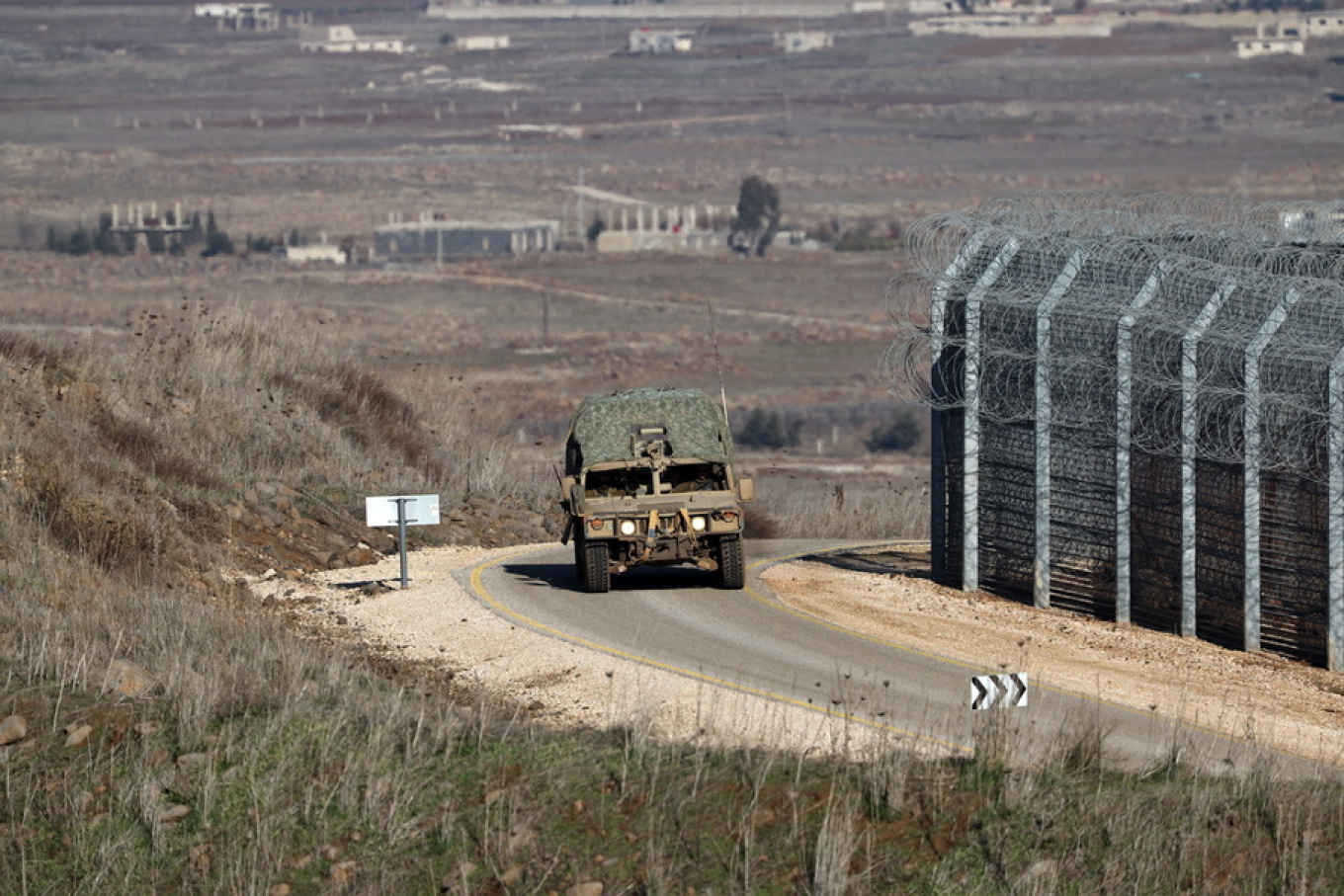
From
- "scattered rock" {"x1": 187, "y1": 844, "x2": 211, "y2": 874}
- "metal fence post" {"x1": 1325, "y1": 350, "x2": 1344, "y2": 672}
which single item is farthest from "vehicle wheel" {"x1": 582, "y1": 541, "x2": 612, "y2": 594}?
"scattered rock" {"x1": 187, "y1": 844, "x2": 211, "y2": 874}

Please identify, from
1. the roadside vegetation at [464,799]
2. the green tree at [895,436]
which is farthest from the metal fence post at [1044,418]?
the green tree at [895,436]

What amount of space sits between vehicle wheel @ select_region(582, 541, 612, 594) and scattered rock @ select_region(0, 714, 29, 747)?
829 centimetres

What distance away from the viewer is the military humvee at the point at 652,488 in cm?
2531

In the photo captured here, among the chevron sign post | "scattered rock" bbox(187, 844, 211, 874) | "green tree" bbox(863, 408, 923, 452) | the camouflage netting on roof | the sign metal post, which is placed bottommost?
"green tree" bbox(863, 408, 923, 452)

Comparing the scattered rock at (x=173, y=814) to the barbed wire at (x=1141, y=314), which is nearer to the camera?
the scattered rock at (x=173, y=814)

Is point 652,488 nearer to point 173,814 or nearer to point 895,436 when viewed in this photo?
point 173,814

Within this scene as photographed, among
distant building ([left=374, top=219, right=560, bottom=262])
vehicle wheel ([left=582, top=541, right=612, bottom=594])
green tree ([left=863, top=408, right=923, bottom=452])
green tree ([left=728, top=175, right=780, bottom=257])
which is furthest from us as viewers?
green tree ([left=728, top=175, right=780, bottom=257])

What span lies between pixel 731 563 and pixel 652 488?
138 cm

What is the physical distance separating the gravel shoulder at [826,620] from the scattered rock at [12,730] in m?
4.01

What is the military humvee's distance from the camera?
25312 millimetres

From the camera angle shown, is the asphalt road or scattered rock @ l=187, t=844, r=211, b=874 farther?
the asphalt road

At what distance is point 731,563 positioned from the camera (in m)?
26.2

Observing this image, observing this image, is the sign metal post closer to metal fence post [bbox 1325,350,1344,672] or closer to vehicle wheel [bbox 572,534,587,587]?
vehicle wheel [bbox 572,534,587,587]

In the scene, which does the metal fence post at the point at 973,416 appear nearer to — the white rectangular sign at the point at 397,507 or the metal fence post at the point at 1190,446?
the metal fence post at the point at 1190,446
